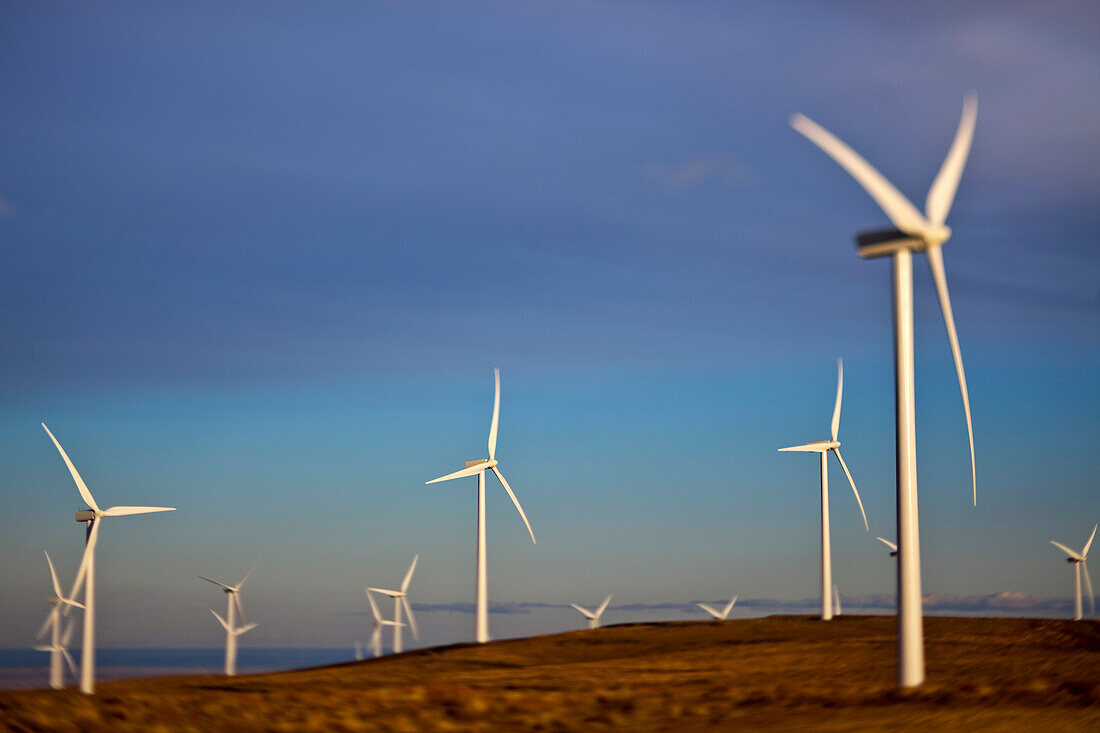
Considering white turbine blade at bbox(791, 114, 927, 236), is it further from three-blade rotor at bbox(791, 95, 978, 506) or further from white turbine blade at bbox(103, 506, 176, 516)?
white turbine blade at bbox(103, 506, 176, 516)

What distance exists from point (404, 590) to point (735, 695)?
8964 cm

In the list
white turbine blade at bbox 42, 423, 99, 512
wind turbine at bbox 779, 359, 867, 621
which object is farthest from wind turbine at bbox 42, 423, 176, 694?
wind turbine at bbox 779, 359, 867, 621

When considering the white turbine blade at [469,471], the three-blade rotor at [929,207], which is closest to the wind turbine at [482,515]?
the white turbine blade at [469,471]

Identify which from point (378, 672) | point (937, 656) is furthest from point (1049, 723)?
point (378, 672)

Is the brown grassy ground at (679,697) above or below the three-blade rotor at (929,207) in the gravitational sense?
below

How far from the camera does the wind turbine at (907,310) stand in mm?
35438

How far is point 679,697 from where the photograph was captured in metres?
41.1

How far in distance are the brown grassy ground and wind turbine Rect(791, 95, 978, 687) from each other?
8.81 feet

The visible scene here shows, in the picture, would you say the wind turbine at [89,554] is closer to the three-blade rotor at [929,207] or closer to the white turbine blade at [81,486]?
the white turbine blade at [81,486]

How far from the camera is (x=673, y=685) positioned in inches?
1793

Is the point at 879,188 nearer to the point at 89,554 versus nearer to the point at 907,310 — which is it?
the point at 907,310

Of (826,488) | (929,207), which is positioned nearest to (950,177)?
(929,207)

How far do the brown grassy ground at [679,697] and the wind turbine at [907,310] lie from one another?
8.81 ft

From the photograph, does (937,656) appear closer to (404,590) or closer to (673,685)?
(673,685)
